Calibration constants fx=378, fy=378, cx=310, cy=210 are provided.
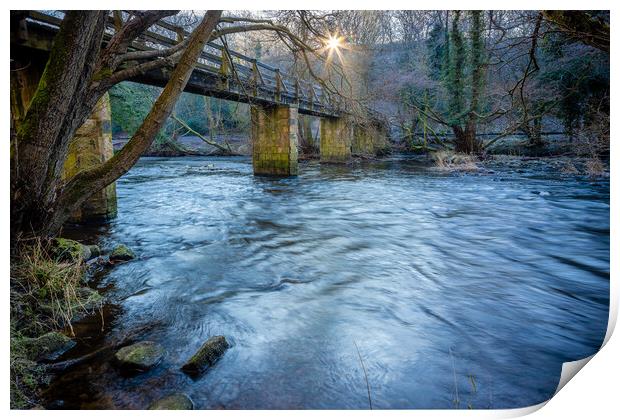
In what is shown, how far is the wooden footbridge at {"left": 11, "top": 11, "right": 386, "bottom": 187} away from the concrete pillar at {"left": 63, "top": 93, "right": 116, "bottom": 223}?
0.09 m

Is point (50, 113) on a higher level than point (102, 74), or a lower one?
lower

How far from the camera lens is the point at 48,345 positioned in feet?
7.98

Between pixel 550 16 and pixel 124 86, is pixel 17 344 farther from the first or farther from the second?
pixel 124 86

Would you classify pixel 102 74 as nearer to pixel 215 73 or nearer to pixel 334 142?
pixel 215 73

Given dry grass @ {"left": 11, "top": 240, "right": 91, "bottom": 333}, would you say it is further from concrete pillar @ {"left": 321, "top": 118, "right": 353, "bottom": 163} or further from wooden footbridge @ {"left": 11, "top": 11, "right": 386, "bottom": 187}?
concrete pillar @ {"left": 321, "top": 118, "right": 353, "bottom": 163}

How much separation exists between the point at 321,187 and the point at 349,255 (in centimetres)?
700

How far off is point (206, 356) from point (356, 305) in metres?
1.47

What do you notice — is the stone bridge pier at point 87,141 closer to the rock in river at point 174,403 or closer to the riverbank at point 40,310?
the riverbank at point 40,310

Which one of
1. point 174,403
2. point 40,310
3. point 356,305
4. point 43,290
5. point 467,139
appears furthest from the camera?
point 467,139

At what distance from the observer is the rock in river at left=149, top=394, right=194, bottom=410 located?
1.91m

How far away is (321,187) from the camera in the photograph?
1192 cm

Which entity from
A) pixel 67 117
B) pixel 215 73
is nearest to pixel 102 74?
pixel 67 117

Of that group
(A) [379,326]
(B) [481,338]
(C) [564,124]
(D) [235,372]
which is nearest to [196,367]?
(D) [235,372]

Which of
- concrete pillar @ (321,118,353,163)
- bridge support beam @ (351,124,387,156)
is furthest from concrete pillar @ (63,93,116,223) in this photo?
bridge support beam @ (351,124,387,156)
